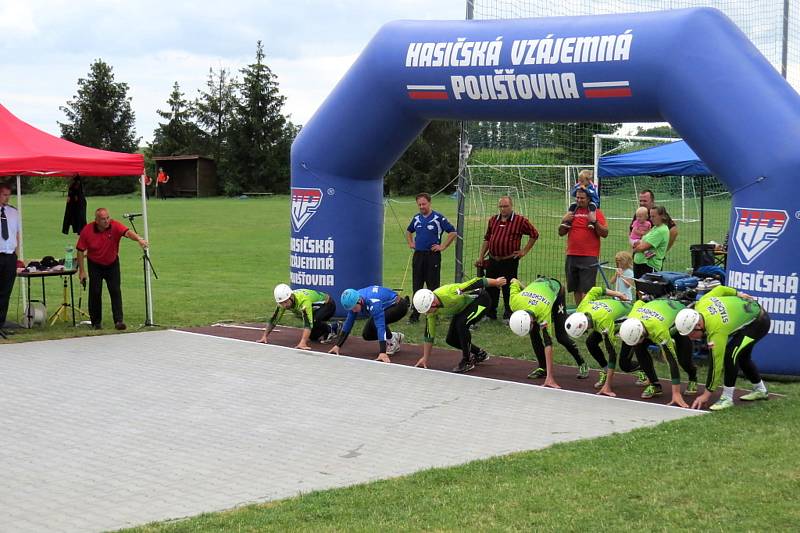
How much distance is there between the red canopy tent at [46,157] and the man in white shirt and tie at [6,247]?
1.60ft

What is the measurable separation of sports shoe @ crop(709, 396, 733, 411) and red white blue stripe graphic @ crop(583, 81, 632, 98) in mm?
3710

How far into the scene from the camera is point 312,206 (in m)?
14.4

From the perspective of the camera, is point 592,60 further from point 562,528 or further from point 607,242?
point 607,242

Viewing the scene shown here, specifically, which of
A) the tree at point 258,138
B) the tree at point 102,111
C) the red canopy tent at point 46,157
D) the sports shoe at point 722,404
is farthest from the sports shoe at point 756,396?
the tree at point 102,111

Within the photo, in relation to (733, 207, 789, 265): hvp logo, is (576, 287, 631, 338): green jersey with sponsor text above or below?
below

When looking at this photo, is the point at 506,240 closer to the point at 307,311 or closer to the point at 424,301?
the point at 307,311

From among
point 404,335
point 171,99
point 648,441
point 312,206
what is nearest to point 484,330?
point 404,335

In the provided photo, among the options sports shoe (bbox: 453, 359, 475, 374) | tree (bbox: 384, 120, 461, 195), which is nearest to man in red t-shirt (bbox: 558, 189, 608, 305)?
sports shoe (bbox: 453, 359, 475, 374)

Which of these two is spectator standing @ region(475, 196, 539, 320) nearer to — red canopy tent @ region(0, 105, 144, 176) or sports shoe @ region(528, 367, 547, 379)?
sports shoe @ region(528, 367, 547, 379)

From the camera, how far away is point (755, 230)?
403 inches

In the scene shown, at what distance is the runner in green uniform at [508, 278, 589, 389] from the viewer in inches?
389

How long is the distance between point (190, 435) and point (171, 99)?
70.9 meters

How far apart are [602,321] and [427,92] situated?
4.41 metres

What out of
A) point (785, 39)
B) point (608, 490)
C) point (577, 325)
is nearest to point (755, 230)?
point (577, 325)
